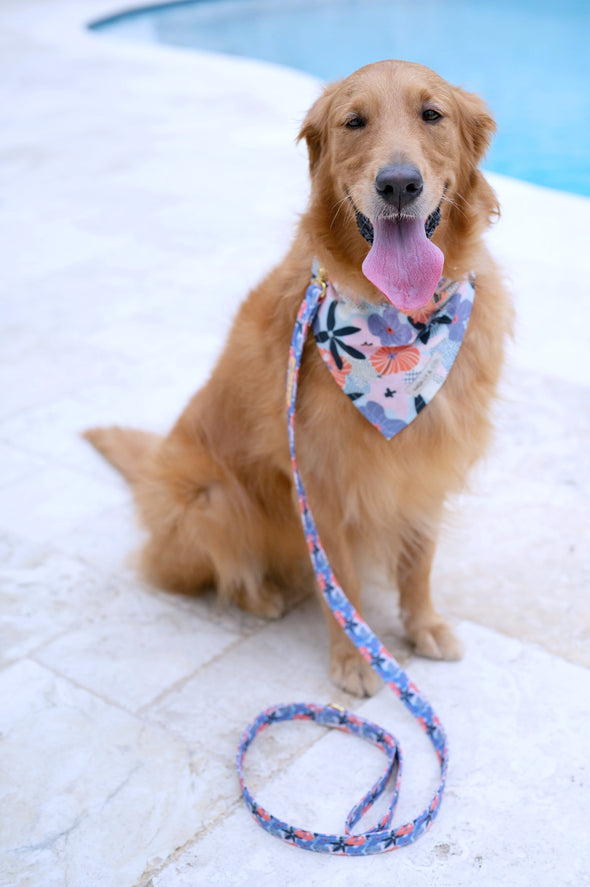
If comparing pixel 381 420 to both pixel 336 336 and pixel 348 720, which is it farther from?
A: pixel 348 720

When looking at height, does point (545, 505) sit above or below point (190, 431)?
below

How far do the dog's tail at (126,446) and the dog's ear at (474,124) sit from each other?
1.62m

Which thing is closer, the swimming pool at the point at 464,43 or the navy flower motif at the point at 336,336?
the navy flower motif at the point at 336,336

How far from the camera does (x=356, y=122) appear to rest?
209cm

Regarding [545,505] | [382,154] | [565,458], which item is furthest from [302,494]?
[565,458]

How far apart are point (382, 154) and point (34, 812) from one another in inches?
66.5

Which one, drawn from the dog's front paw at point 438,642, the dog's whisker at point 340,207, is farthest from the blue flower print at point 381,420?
the dog's front paw at point 438,642

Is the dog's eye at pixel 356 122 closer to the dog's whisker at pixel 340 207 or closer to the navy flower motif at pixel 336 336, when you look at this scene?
the dog's whisker at pixel 340 207

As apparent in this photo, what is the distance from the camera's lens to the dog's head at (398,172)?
1966 millimetres

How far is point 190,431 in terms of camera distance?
2721 millimetres

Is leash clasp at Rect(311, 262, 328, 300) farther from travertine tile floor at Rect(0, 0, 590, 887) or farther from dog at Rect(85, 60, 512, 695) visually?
travertine tile floor at Rect(0, 0, 590, 887)

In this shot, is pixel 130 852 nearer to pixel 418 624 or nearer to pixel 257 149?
pixel 418 624

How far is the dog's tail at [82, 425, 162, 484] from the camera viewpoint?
3.33 meters

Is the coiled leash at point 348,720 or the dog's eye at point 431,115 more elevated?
the dog's eye at point 431,115
